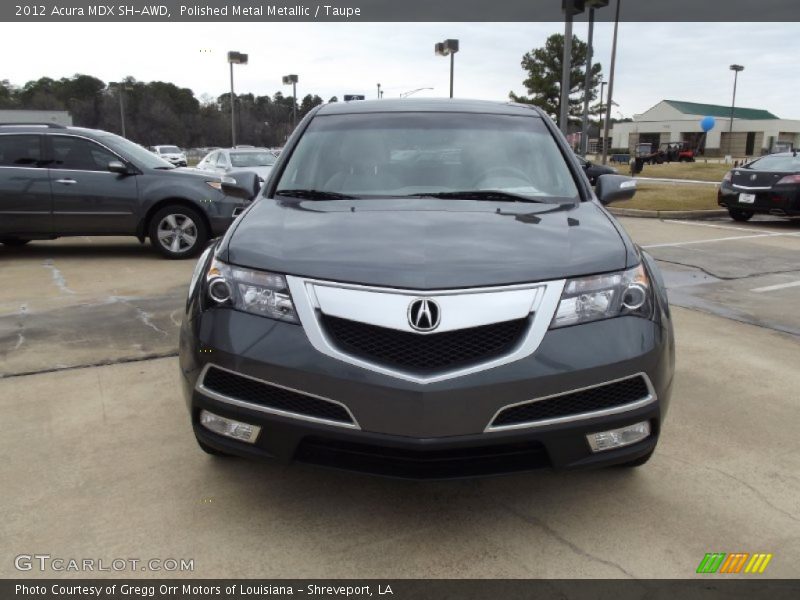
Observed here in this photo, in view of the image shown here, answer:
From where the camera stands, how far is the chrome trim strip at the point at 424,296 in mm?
2168

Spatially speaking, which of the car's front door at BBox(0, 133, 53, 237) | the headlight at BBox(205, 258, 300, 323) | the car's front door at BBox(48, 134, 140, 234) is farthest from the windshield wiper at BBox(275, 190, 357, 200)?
the car's front door at BBox(0, 133, 53, 237)

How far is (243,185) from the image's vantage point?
3807 mm

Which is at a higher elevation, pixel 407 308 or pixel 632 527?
pixel 407 308

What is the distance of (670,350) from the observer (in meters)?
2.52

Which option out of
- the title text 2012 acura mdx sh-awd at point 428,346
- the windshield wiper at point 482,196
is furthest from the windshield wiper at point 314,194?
the title text 2012 acura mdx sh-awd at point 428,346

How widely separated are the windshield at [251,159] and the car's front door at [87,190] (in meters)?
5.94

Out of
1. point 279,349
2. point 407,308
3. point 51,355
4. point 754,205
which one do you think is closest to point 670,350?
point 407,308

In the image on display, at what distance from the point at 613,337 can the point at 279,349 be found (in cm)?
116

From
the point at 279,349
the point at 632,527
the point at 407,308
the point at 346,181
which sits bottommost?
the point at 632,527

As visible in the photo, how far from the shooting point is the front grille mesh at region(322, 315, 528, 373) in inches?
86.0

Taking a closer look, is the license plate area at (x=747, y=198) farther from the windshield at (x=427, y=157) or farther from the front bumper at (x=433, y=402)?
the front bumper at (x=433, y=402)

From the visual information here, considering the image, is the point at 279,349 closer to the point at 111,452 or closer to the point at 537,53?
the point at 111,452

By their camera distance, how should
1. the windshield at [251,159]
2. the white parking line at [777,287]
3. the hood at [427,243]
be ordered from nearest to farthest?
the hood at [427,243] → the white parking line at [777,287] → the windshield at [251,159]

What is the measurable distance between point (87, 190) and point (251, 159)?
21.7ft
